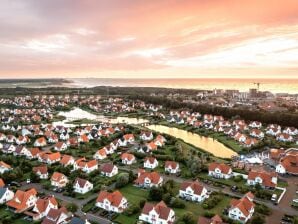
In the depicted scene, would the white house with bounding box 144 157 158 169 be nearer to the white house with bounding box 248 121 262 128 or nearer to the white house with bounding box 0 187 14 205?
the white house with bounding box 0 187 14 205

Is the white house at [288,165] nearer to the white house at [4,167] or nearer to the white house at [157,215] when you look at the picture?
the white house at [157,215]

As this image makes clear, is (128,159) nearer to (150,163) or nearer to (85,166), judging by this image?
(150,163)

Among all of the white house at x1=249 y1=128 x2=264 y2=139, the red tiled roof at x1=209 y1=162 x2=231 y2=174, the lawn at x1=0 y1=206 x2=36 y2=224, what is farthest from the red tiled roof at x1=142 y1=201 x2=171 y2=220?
the white house at x1=249 y1=128 x2=264 y2=139

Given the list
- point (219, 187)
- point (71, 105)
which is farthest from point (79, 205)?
point (71, 105)

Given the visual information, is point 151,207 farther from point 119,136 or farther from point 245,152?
point 119,136

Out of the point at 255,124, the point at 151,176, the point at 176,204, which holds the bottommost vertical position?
the point at 176,204

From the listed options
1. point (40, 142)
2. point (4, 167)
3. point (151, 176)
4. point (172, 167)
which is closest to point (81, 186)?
point (151, 176)
